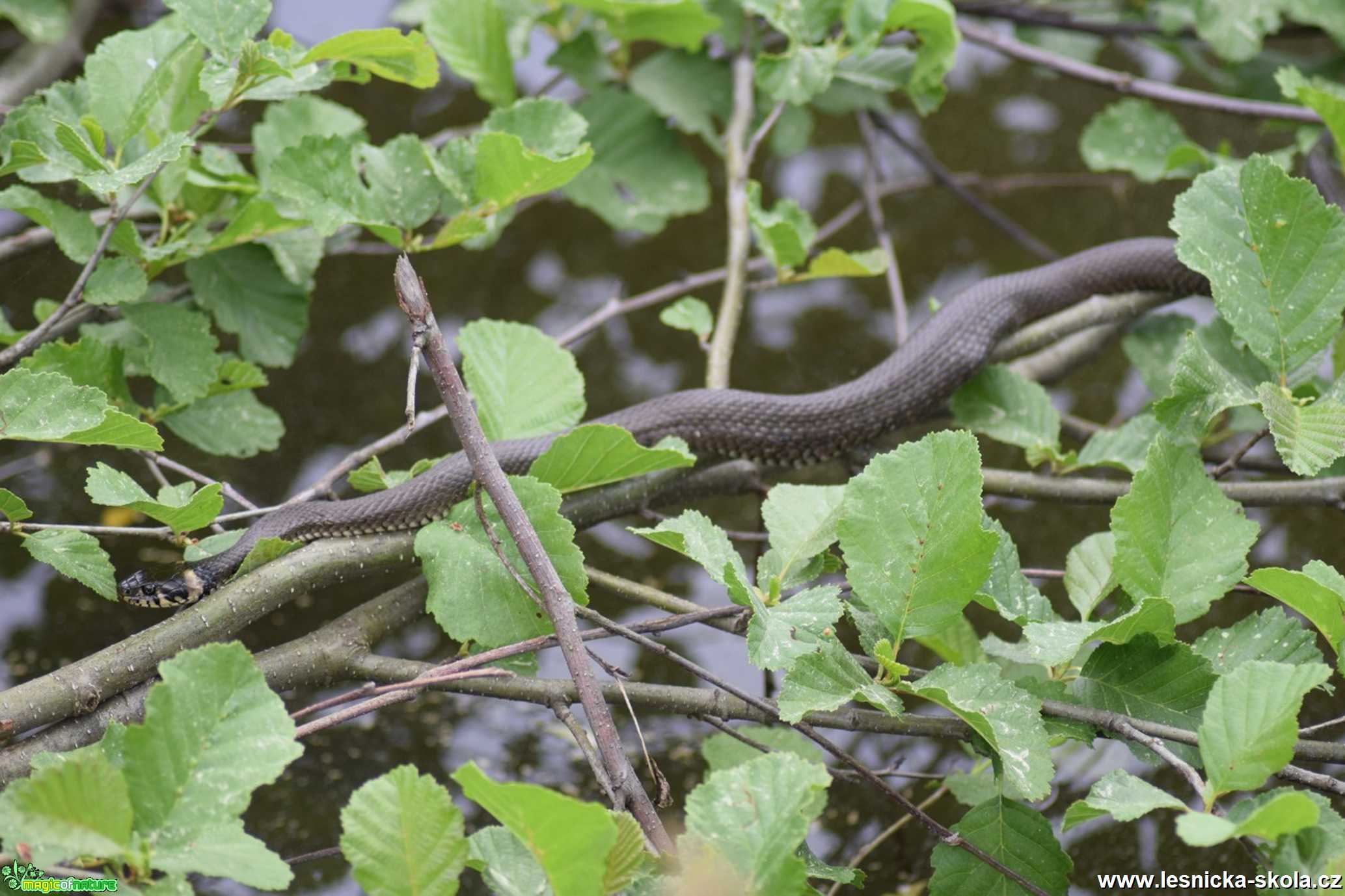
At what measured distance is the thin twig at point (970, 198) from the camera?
4484mm

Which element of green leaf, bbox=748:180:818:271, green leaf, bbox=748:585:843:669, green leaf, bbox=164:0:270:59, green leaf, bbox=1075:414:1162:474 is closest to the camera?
green leaf, bbox=748:585:843:669

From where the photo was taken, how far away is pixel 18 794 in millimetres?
1469

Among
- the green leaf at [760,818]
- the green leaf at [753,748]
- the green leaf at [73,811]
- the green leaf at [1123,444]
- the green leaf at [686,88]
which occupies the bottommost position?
the green leaf at [753,748]

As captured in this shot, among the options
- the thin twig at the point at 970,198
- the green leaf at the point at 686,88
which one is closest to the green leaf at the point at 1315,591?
the green leaf at the point at 686,88

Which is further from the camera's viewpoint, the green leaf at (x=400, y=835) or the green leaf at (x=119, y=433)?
the green leaf at (x=119, y=433)

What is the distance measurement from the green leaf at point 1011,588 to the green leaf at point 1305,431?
1.58 ft

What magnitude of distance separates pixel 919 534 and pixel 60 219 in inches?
79.7

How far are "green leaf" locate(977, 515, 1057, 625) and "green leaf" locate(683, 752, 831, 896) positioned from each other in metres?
0.65

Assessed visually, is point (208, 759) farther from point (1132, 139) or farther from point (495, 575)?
point (1132, 139)

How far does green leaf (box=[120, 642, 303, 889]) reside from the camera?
1547mm

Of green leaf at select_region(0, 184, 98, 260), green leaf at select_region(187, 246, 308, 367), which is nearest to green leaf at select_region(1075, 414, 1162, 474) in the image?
green leaf at select_region(187, 246, 308, 367)

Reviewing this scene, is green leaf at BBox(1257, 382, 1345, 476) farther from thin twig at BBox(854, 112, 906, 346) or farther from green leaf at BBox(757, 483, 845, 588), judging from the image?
thin twig at BBox(854, 112, 906, 346)

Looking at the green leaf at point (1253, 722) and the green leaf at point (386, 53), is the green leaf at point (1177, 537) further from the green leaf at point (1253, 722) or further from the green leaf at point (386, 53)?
the green leaf at point (386, 53)

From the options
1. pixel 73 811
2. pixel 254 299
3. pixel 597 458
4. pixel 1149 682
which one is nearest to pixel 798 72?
pixel 254 299
